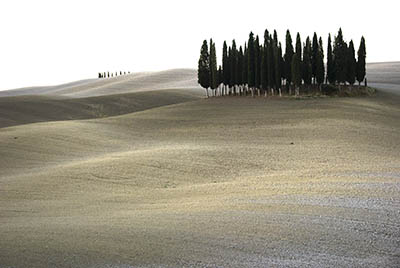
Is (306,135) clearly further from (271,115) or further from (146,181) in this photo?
(146,181)

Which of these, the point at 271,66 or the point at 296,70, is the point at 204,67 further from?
the point at 296,70

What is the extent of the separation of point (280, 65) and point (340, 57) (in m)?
6.08

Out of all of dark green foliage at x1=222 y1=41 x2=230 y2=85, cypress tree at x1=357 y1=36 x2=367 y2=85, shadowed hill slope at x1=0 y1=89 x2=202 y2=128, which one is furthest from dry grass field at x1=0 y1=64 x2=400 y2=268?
cypress tree at x1=357 y1=36 x2=367 y2=85

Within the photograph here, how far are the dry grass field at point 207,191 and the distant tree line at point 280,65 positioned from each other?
10.6 metres

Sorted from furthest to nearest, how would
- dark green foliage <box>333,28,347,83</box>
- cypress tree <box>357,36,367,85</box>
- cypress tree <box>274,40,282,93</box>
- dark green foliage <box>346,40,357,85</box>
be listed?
cypress tree <box>357,36,367,85</box>, dark green foliage <box>346,40,357,85</box>, dark green foliage <box>333,28,347,83</box>, cypress tree <box>274,40,282,93</box>

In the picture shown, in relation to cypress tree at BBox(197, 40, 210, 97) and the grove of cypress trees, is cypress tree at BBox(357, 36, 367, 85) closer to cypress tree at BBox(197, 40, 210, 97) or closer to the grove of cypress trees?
the grove of cypress trees

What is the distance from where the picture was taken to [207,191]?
16875mm

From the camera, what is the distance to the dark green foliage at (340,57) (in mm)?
50438

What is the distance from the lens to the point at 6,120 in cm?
4753

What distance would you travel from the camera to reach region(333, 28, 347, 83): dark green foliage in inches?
1986

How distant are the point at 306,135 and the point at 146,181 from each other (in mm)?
12569

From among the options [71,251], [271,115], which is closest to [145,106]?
[271,115]

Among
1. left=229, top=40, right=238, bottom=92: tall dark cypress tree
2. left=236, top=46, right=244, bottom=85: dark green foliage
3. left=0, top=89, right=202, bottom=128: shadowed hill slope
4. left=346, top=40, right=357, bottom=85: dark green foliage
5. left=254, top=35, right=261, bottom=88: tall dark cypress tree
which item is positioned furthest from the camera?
left=229, top=40, right=238, bottom=92: tall dark cypress tree

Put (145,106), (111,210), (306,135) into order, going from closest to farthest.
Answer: (111,210), (306,135), (145,106)
